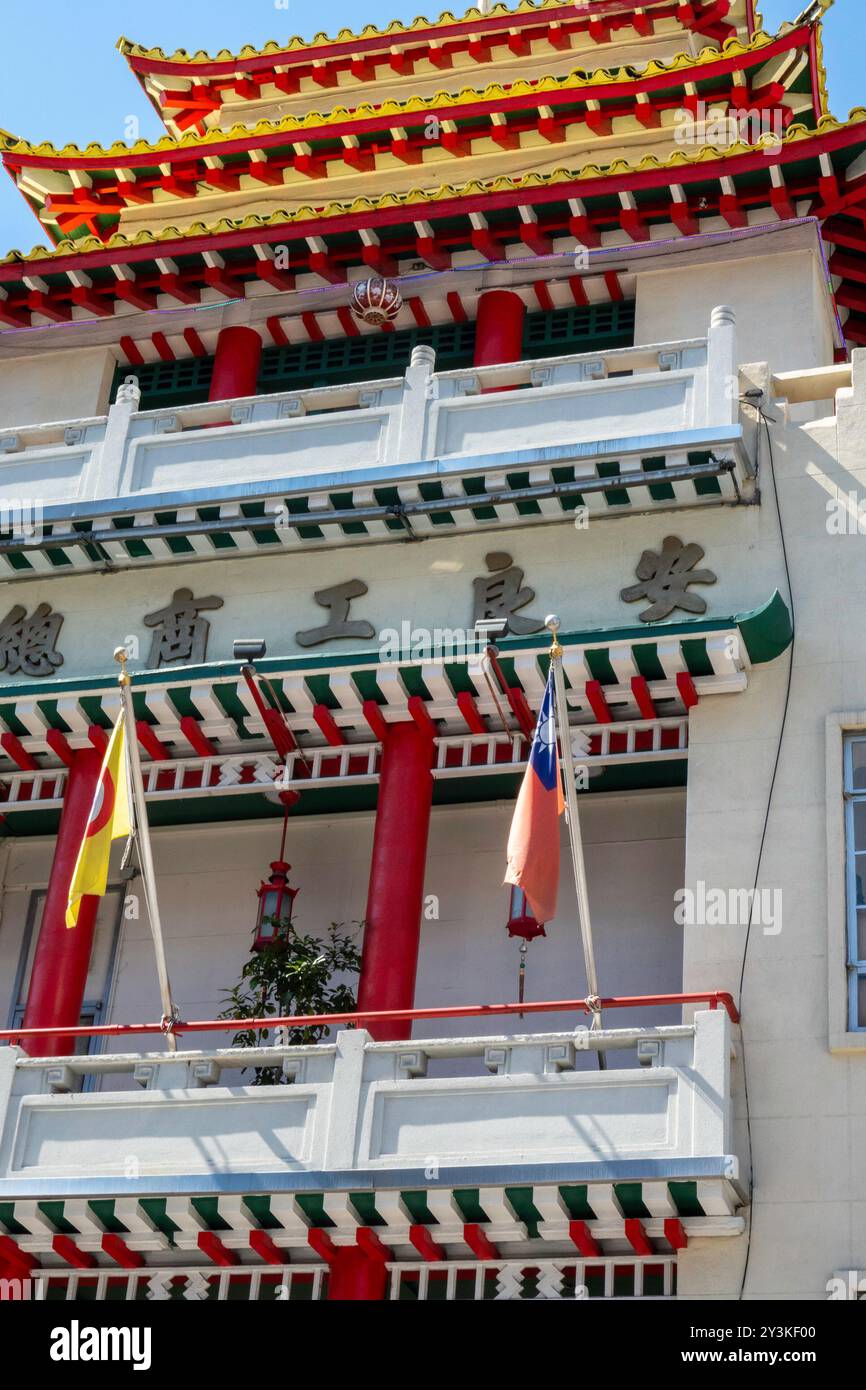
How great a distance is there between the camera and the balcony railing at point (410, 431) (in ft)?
65.6

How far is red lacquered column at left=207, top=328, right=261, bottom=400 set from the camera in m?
24.6

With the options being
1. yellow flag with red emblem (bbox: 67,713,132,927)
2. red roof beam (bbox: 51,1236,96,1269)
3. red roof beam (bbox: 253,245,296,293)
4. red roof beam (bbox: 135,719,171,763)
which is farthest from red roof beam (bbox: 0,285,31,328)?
red roof beam (bbox: 51,1236,96,1269)

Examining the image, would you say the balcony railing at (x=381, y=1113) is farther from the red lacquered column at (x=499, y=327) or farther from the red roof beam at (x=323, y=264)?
the red roof beam at (x=323, y=264)

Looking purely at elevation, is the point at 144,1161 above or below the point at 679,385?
below

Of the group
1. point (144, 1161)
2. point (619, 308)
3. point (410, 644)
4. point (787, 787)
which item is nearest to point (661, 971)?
point (787, 787)

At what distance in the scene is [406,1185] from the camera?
16469mm

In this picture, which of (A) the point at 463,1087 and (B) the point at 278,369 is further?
(B) the point at 278,369

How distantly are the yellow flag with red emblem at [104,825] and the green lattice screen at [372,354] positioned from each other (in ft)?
24.9

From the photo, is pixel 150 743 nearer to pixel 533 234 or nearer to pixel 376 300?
pixel 376 300

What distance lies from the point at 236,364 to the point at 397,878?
8256 millimetres

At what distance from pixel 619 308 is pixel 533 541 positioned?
497 centimetres

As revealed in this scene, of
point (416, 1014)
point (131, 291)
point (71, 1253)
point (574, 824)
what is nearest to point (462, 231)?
point (131, 291)

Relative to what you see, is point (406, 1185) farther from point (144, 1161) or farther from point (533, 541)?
point (533, 541)

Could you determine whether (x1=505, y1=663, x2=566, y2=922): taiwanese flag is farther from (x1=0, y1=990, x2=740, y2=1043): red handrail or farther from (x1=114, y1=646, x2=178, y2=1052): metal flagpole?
(x1=114, y1=646, x2=178, y2=1052): metal flagpole
